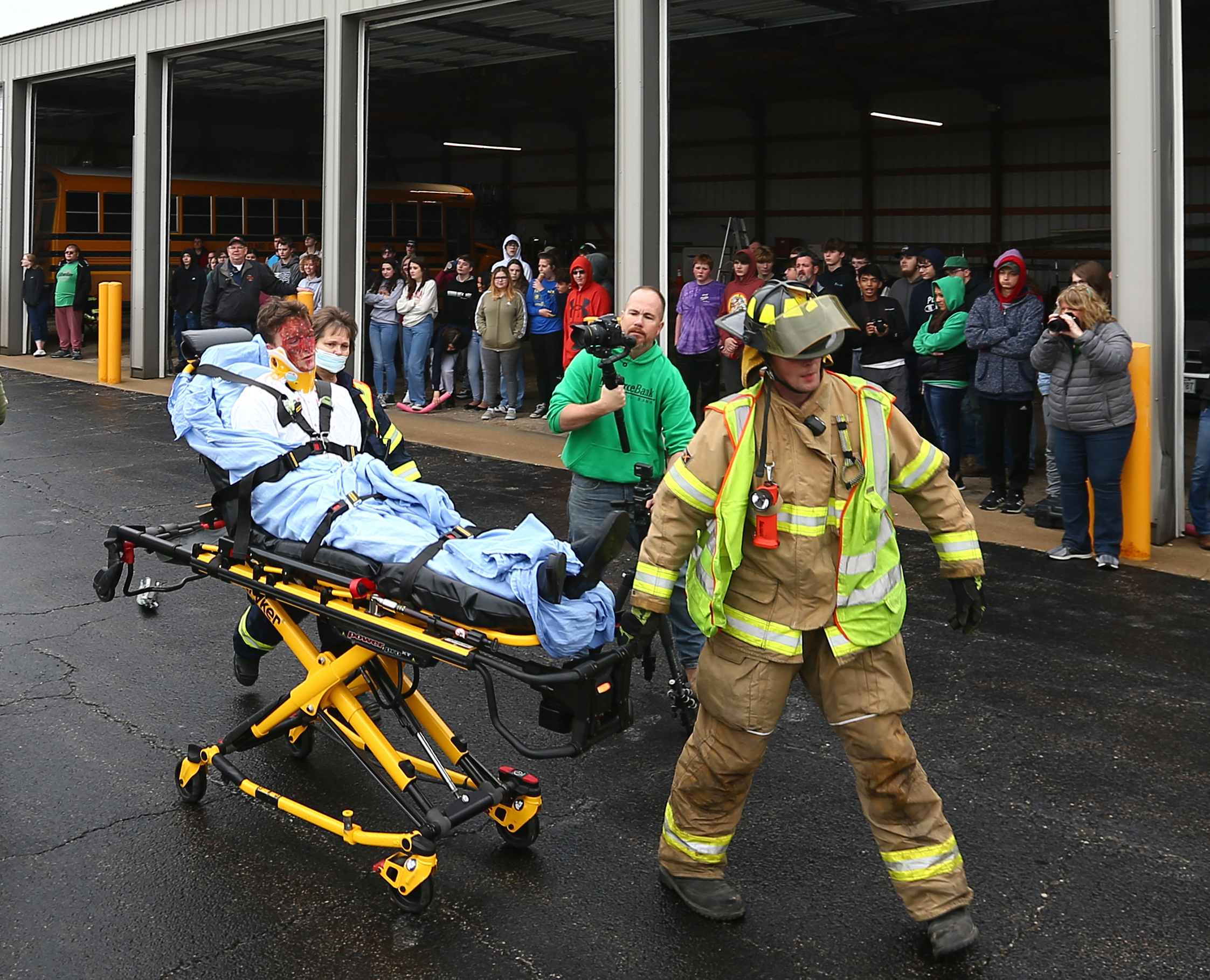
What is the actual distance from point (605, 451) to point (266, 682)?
2.05 metres

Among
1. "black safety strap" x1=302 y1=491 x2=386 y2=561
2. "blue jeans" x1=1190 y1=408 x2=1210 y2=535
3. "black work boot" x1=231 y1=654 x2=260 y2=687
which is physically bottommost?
"black work boot" x1=231 y1=654 x2=260 y2=687

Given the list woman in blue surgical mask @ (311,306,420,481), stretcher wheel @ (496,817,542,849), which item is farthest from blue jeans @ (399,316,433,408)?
stretcher wheel @ (496,817,542,849)

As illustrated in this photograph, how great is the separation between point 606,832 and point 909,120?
2568 cm

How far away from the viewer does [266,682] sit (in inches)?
249

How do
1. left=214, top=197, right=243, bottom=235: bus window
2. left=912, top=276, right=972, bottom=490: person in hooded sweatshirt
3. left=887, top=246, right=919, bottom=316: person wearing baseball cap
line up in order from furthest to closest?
left=214, top=197, right=243, bottom=235: bus window < left=887, top=246, right=919, bottom=316: person wearing baseball cap < left=912, top=276, right=972, bottom=490: person in hooded sweatshirt

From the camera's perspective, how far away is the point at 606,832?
4781mm

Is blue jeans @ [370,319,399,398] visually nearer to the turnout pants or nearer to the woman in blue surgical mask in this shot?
the woman in blue surgical mask

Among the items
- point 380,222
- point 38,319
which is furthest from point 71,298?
point 380,222

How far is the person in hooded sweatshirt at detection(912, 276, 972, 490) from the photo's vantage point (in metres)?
11.0

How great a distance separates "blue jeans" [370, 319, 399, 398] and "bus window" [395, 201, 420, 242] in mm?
9229

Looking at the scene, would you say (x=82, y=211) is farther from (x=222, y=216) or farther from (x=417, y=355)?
(x=417, y=355)

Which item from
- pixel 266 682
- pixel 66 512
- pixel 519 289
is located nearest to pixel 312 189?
pixel 519 289

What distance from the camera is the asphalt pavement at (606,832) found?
3.95 meters

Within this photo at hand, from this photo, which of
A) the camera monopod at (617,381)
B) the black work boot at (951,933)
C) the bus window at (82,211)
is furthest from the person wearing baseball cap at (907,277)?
the bus window at (82,211)
